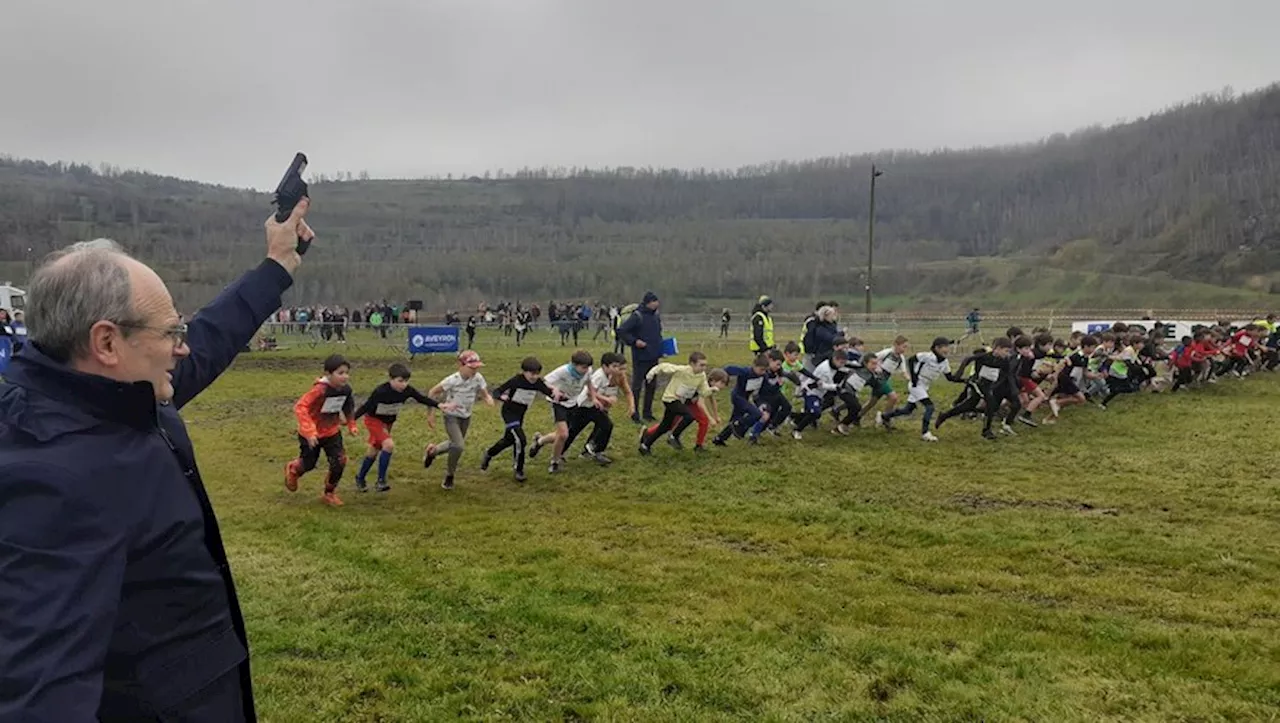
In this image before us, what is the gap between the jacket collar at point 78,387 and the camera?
195 cm

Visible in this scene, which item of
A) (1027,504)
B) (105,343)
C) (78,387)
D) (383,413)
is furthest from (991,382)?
(78,387)

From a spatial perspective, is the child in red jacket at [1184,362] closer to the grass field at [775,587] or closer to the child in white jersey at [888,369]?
the grass field at [775,587]

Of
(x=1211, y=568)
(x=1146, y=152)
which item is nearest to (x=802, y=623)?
(x=1211, y=568)

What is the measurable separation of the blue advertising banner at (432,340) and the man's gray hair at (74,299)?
29.7m

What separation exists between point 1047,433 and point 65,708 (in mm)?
16267

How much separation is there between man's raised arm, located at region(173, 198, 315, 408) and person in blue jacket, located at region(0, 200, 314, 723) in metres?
0.56

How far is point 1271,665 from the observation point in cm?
569

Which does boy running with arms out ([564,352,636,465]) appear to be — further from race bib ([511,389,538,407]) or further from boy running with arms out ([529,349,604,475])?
race bib ([511,389,538,407])

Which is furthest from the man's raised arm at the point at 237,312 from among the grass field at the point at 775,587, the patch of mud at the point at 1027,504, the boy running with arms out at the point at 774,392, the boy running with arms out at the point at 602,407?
the boy running with arms out at the point at 774,392

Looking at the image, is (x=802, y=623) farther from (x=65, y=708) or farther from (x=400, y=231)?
(x=400, y=231)

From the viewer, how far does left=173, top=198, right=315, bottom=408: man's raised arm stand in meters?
2.96

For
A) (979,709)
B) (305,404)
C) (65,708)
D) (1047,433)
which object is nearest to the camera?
(65,708)

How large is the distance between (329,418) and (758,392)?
7.31 meters

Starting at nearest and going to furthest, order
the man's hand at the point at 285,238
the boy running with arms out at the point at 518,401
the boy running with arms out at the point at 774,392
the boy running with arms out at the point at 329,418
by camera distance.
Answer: the man's hand at the point at 285,238
the boy running with arms out at the point at 329,418
the boy running with arms out at the point at 518,401
the boy running with arms out at the point at 774,392
